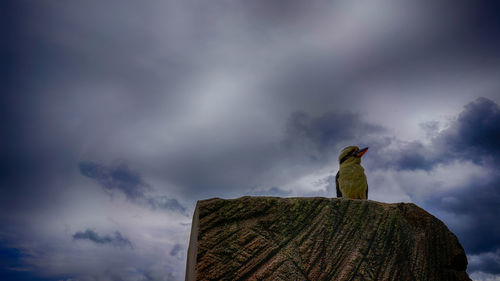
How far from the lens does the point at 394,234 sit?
2.64 m

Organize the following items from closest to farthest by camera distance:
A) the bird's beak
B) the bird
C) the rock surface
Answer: the rock surface
the bird
the bird's beak

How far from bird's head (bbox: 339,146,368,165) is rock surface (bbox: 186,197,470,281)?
2837 millimetres

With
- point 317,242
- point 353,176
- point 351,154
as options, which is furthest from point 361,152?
point 317,242

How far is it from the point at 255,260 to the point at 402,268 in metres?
1.31

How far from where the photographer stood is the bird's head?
564cm

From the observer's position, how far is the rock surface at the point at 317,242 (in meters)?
2.21

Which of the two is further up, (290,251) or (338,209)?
(338,209)

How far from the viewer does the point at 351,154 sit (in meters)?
5.73

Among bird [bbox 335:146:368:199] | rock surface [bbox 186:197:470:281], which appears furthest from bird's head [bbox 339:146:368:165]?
rock surface [bbox 186:197:470:281]

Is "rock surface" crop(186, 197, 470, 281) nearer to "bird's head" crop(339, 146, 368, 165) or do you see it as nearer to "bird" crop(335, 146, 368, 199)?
"bird" crop(335, 146, 368, 199)

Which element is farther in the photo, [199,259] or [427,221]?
[427,221]

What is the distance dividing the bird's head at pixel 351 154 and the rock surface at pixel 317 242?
9.31ft

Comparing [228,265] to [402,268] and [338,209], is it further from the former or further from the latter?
[402,268]

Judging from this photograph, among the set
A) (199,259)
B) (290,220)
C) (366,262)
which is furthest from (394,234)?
(199,259)
